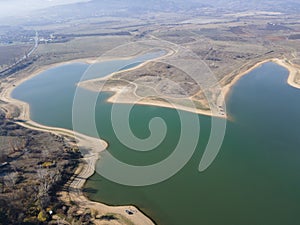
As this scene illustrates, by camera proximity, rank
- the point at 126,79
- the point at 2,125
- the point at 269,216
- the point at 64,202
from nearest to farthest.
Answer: the point at 269,216
the point at 64,202
the point at 2,125
the point at 126,79

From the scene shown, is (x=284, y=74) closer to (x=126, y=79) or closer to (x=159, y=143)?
(x=126, y=79)

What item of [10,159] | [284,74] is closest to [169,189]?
[10,159]

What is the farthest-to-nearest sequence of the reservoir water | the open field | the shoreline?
the open field
the shoreline
the reservoir water

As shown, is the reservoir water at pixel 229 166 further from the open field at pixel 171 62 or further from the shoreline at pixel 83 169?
the open field at pixel 171 62

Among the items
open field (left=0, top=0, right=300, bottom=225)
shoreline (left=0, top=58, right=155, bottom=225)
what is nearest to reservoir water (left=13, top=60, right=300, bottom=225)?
shoreline (left=0, top=58, right=155, bottom=225)

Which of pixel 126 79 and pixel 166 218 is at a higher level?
pixel 126 79

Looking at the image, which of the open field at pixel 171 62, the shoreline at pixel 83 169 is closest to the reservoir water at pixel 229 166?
the shoreline at pixel 83 169

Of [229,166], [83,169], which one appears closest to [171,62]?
[229,166]

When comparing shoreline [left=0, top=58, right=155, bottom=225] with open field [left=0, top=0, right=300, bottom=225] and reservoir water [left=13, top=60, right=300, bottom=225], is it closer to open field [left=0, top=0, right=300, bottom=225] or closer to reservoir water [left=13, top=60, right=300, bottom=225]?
open field [left=0, top=0, right=300, bottom=225]
